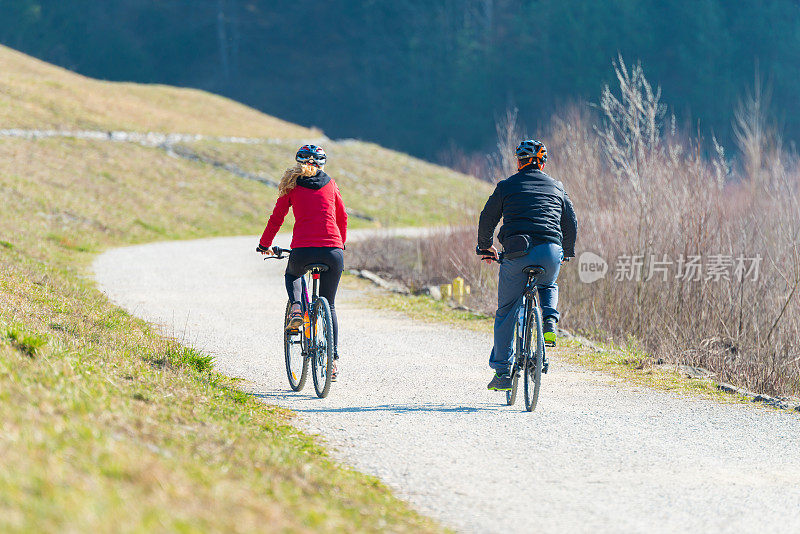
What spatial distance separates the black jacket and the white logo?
565cm

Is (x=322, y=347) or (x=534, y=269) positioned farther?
(x=322, y=347)

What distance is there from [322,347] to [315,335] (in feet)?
0.43

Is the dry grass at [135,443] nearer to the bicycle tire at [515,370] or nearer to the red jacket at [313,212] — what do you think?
the red jacket at [313,212]

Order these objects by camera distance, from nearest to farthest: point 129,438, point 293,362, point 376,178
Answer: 1. point 129,438
2. point 293,362
3. point 376,178

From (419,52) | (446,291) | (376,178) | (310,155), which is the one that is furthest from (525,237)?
(419,52)

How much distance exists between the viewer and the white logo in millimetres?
12891

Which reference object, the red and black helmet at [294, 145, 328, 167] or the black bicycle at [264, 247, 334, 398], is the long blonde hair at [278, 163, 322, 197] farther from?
the black bicycle at [264, 247, 334, 398]

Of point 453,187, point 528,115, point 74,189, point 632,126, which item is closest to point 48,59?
point 528,115

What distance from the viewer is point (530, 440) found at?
645 cm

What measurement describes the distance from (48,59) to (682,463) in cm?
9021

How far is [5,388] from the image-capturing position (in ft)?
15.8

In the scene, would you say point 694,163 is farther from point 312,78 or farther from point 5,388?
point 312,78

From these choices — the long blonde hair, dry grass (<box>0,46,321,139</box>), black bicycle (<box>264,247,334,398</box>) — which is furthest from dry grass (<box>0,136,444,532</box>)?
dry grass (<box>0,46,321,139</box>)

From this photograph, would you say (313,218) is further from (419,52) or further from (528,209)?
(419,52)
